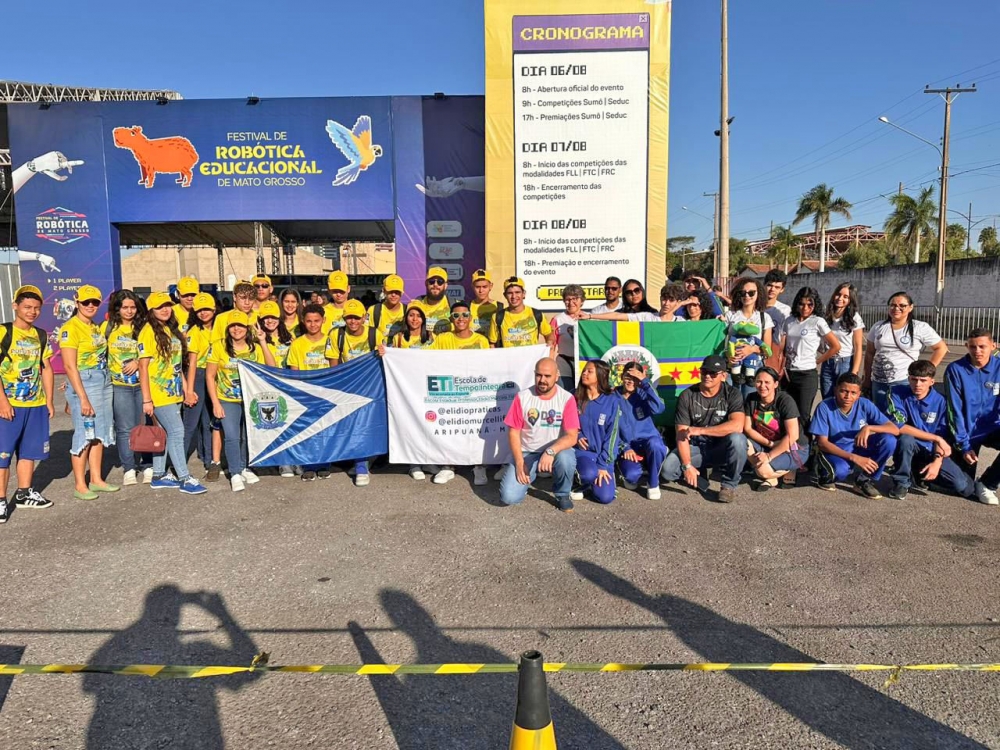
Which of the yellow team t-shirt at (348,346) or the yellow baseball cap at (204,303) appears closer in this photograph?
the yellow baseball cap at (204,303)

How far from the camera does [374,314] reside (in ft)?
21.7

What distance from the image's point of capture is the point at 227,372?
598 centimetres

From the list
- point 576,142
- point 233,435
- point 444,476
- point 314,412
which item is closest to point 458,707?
point 444,476

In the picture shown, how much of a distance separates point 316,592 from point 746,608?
2.40 meters

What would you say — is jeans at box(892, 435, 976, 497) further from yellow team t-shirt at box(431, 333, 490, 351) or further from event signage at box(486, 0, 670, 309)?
event signage at box(486, 0, 670, 309)

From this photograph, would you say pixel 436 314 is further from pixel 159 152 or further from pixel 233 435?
pixel 159 152

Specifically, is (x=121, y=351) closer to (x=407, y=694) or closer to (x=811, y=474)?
(x=407, y=694)

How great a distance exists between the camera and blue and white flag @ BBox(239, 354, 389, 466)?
6012mm

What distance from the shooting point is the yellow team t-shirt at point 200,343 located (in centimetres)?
591

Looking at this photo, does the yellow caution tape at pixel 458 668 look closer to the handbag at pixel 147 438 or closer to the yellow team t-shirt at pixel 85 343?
the handbag at pixel 147 438

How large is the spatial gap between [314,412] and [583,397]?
8.24 ft

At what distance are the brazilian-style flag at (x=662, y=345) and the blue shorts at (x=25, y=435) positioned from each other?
4647 millimetres

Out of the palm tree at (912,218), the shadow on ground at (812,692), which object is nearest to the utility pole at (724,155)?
the shadow on ground at (812,692)

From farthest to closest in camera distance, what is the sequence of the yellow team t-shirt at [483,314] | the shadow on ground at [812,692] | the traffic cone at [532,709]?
the yellow team t-shirt at [483,314]
the shadow on ground at [812,692]
the traffic cone at [532,709]
